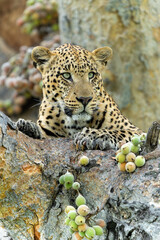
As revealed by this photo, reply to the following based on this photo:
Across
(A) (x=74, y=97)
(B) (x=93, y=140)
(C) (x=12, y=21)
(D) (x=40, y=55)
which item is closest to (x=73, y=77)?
(A) (x=74, y=97)

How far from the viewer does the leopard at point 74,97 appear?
642 cm

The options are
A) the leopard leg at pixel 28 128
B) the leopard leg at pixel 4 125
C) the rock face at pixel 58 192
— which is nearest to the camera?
the rock face at pixel 58 192

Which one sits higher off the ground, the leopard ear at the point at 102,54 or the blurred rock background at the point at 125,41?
the blurred rock background at the point at 125,41

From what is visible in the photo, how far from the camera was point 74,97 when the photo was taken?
6.40 m

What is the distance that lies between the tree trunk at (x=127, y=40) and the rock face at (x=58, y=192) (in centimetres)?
661

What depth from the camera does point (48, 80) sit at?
7.02 metres

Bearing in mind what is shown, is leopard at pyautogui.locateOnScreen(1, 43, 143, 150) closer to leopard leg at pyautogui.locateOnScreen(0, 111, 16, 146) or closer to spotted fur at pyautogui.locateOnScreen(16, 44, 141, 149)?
spotted fur at pyautogui.locateOnScreen(16, 44, 141, 149)

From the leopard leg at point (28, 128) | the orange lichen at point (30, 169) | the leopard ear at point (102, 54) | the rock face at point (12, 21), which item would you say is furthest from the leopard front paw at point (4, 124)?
the rock face at point (12, 21)

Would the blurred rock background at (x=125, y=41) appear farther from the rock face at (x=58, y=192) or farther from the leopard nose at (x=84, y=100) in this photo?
the rock face at (x=58, y=192)

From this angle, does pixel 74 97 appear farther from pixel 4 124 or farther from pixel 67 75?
pixel 4 124

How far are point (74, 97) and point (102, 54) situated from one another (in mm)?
1281

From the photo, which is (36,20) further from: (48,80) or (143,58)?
(48,80)

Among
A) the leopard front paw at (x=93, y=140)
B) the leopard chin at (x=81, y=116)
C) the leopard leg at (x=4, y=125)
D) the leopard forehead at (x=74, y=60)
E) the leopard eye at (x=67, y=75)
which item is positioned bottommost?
the leopard leg at (x=4, y=125)

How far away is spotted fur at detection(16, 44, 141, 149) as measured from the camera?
643cm
